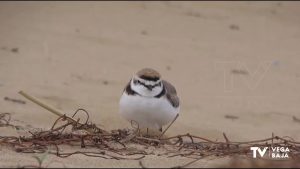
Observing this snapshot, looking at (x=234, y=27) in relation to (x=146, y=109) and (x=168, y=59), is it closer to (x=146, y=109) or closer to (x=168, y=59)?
(x=168, y=59)

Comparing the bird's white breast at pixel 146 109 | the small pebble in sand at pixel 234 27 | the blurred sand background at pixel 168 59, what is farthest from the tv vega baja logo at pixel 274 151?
the small pebble in sand at pixel 234 27

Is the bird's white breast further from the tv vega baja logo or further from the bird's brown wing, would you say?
the tv vega baja logo

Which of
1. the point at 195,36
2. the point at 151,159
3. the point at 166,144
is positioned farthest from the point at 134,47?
the point at 151,159

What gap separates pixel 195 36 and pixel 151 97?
4.85 metres

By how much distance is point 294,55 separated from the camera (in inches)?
352

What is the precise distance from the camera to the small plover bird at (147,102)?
493 centimetres

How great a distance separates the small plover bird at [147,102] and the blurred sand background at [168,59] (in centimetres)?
84

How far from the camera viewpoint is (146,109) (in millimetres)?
4918

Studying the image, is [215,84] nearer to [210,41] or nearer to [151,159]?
[210,41]

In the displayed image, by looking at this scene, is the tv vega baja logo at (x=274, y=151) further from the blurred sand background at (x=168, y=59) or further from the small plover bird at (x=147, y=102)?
the blurred sand background at (x=168, y=59)

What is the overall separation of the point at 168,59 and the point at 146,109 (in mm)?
3794

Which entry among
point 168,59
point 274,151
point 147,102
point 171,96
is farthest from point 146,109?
point 168,59

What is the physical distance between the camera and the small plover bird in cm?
493

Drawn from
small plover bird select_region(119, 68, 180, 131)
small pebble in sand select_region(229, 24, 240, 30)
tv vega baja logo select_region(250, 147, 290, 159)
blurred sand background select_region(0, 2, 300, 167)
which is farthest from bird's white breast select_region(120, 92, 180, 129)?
small pebble in sand select_region(229, 24, 240, 30)
